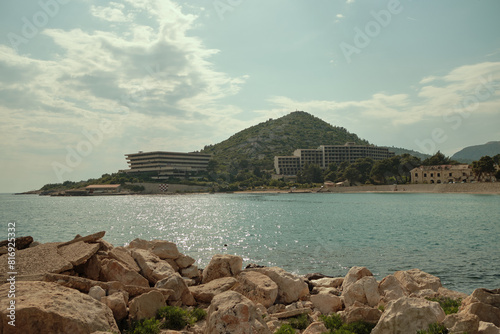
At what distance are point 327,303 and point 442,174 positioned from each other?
151666 millimetres

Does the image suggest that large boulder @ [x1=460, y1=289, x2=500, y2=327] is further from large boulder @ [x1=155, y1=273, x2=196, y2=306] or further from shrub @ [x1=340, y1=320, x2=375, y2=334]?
large boulder @ [x1=155, y1=273, x2=196, y2=306]

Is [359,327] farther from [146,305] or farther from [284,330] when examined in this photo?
[146,305]

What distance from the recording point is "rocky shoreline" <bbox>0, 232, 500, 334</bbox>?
289 inches

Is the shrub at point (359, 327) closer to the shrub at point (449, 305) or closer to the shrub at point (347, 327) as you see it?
the shrub at point (347, 327)

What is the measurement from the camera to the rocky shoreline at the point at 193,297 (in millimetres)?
7344

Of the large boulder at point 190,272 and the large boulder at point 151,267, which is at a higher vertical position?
the large boulder at point 151,267

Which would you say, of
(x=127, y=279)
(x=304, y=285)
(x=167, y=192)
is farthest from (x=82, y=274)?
(x=167, y=192)

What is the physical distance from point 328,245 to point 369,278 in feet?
62.8

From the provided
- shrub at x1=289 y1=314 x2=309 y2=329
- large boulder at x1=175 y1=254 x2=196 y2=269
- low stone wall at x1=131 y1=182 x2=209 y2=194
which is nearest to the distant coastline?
low stone wall at x1=131 y1=182 x2=209 y2=194

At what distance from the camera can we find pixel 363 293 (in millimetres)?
11359

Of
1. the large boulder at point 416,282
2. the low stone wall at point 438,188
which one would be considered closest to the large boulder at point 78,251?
the large boulder at point 416,282

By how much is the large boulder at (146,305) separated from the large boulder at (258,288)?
2.91 m

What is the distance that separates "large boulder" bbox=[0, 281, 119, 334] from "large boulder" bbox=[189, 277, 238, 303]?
3.58 metres

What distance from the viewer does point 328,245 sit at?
30.4 meters
